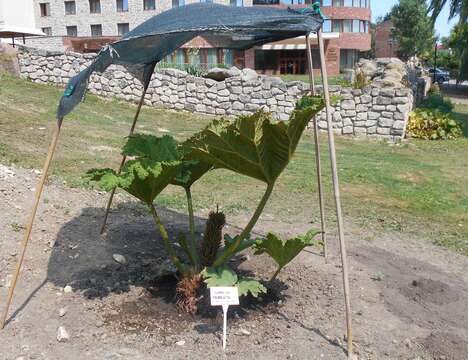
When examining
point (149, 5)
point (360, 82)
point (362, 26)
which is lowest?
point (360, 82)

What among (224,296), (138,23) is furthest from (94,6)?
(224,296)

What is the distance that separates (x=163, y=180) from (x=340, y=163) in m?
6.79

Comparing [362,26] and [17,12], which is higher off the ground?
[17,12]

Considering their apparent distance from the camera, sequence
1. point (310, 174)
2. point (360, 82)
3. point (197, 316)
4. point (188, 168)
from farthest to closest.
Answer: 1. point (360, 82)
2. point (310, 174)
3. point (188, 168)
4. point (197, 316)

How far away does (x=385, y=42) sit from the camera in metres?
→ 69.1

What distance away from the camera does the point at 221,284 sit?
3.76 metres

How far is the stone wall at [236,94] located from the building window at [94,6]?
28232 millimetres

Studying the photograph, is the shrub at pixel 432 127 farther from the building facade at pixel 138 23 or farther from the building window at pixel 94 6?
the building window at pixel 94 6

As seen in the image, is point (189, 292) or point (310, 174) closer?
point (189, 292)

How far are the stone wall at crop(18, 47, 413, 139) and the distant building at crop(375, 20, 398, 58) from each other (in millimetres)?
52647

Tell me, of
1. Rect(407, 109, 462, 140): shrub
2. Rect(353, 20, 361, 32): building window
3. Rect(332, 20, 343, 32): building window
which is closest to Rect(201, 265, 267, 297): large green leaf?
Rect(407, 109, 462, 140): shrub

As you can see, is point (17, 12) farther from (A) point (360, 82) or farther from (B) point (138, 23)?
(A) point (360, 82)

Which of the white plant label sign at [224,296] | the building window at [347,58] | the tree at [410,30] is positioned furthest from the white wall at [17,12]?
the tree at [410,30]

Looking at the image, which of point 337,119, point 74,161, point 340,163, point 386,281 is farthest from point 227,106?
point 386,281
